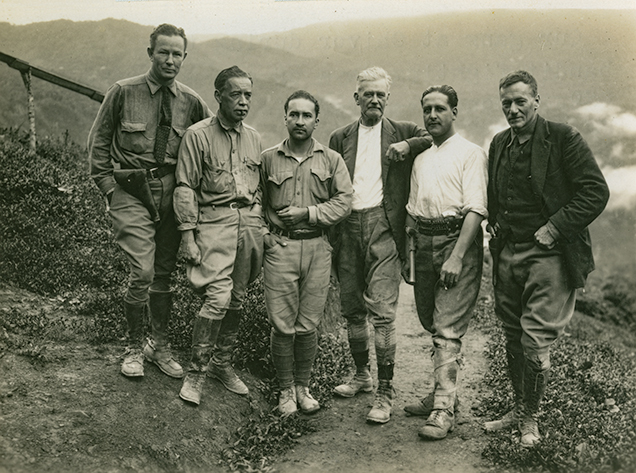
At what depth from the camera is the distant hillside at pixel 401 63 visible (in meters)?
11.9

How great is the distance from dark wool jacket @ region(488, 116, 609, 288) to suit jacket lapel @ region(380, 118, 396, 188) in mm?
1149

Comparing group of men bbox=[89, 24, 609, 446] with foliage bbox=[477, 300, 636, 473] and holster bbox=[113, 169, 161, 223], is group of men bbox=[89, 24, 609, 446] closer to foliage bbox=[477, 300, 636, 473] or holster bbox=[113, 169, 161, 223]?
holster bbox=[113, 169, 161, 223]

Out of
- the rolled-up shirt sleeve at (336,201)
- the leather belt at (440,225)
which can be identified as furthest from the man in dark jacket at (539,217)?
the rolled-up shirt sleeve at (336,201)

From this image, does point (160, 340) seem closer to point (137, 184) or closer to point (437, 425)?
point (137, 184)

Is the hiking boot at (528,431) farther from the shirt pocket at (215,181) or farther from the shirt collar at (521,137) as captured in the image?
the shirt pocket at (215,181)

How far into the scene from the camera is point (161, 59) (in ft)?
13.4

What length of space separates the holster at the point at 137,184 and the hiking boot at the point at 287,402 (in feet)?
6.01

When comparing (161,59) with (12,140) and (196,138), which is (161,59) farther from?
(12,140)

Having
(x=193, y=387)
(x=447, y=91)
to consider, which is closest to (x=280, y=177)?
(x=447, y=91)

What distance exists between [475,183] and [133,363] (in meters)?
2.95

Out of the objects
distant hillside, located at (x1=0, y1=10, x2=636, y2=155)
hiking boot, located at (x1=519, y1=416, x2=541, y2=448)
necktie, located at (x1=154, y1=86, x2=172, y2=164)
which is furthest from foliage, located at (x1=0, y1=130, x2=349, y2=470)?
distant hillside, located at (x1=0, y1=10, x2=636, y2=155)

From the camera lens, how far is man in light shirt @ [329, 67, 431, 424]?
445 cm

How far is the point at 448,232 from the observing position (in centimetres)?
419

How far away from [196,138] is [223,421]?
2162 millimetres
